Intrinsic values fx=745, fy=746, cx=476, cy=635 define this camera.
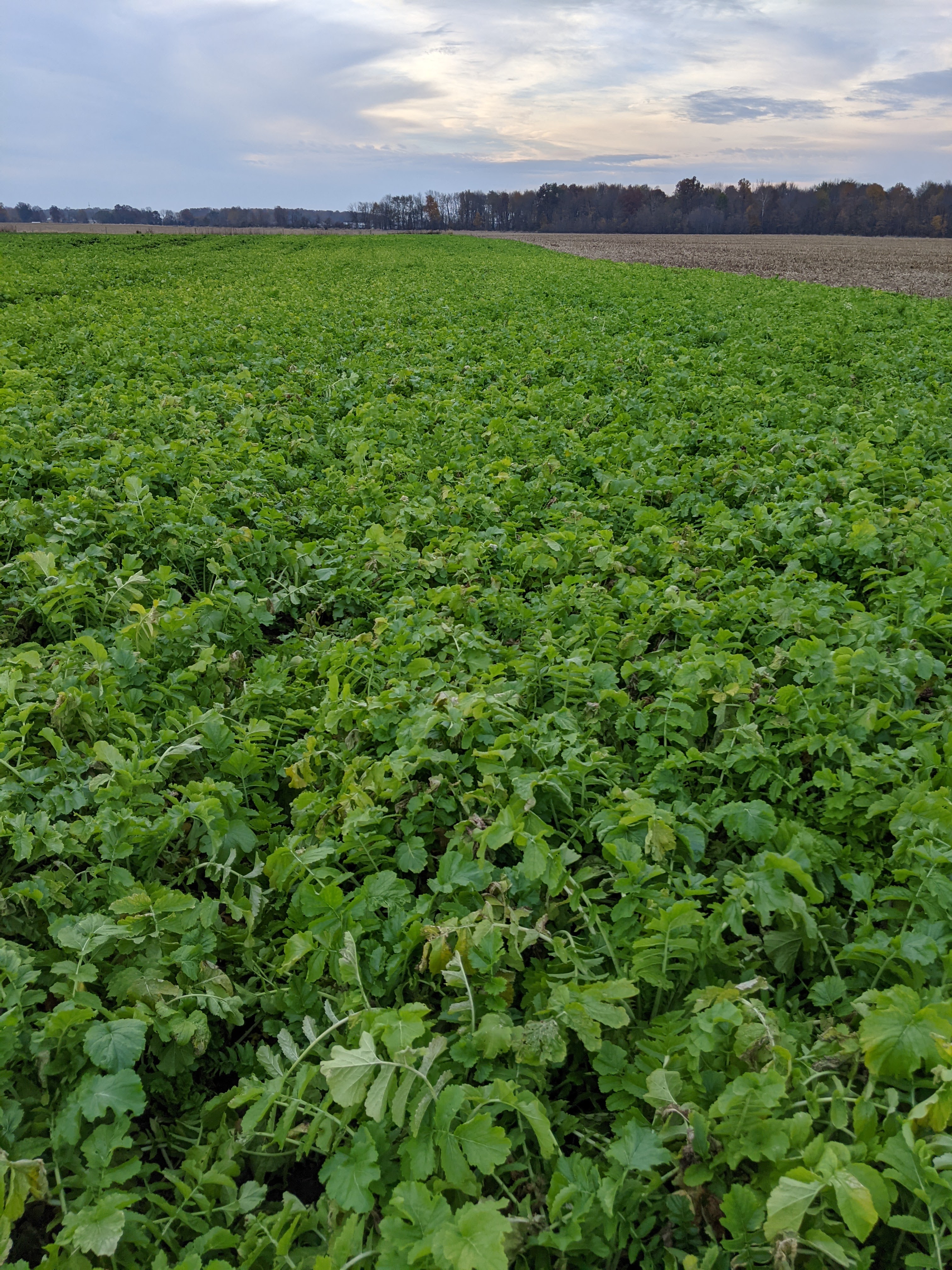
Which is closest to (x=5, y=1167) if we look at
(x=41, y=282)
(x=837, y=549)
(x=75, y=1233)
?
(x=75, y=1233)

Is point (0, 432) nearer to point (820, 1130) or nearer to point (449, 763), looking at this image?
point (449, 763)

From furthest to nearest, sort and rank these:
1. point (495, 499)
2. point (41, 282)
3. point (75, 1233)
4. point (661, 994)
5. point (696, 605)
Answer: point (41, 282), point (495, 499), point (696, 605), point (661, 994), point (75, 1233)

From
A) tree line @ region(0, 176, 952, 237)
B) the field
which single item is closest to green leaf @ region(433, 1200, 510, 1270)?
the field

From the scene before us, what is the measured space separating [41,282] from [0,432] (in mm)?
19641

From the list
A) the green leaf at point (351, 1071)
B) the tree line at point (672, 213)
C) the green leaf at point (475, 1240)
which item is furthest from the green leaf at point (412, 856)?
the tree line at point (672, 213)

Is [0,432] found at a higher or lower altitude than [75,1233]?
higher

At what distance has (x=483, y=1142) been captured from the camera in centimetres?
186

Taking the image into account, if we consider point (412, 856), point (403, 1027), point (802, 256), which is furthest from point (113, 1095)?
point (802, 256)

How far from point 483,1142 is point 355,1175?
0.34m

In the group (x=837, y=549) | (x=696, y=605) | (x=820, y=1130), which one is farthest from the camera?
(x=837, y=549)

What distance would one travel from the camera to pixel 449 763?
3.23 m

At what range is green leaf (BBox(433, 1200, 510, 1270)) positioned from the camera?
159cm

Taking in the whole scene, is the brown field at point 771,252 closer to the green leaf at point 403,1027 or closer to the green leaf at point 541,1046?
the green leaf at point 541,1046

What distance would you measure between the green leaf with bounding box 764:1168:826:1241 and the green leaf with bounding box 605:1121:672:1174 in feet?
0.94
